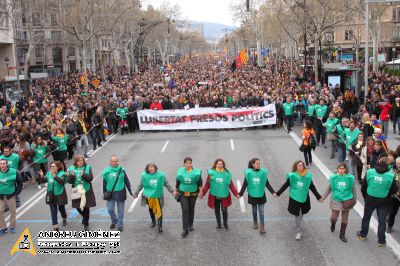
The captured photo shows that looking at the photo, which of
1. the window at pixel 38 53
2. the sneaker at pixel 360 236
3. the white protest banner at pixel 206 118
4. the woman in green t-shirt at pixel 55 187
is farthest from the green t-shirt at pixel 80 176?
the window at pixel 38 53

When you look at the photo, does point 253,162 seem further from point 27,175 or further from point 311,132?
point 27,175

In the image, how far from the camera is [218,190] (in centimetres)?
922

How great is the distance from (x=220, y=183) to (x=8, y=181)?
4.18m

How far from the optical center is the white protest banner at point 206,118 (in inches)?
869

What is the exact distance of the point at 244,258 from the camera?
323 inches

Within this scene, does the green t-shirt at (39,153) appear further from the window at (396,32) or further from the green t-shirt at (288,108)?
the window at (396,32)

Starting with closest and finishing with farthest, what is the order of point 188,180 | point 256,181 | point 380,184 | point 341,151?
point 380,184 → point 256,181 → point 188,180 → point 341,151

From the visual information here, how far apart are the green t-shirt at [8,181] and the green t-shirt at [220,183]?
394cm

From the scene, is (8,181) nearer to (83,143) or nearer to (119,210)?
(119,210)

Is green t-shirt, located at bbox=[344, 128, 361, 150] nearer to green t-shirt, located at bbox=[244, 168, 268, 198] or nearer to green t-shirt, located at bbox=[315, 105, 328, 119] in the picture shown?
green t-shirt, located at bbox=[315, 105, 328, 119]

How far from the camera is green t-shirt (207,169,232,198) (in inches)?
361

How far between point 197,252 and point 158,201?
1330 mm

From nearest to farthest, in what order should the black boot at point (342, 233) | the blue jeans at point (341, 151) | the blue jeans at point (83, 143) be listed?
the black boot at point (342, 233) < the blue jeans at point (341, 151) < the blue jeans at point (83, 143)

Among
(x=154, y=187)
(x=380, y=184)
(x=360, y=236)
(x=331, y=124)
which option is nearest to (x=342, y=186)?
(x=380, y=184)
